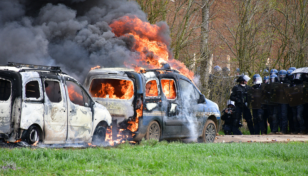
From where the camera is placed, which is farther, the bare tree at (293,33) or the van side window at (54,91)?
the bare tree at (293,33)

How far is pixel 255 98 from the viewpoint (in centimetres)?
1579

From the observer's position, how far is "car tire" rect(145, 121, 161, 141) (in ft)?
32.2

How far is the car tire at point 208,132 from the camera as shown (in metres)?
11.6

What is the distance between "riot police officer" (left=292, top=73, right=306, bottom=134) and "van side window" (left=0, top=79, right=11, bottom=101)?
10.5 metres

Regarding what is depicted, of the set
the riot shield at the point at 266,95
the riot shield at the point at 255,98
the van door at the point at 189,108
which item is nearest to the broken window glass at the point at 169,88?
the van door at the point at 189,108

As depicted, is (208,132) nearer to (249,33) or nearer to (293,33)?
(249,33)

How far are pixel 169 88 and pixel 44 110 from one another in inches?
146

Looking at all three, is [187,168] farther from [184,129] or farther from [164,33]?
[164,33]

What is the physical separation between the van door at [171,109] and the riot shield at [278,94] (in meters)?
5.85

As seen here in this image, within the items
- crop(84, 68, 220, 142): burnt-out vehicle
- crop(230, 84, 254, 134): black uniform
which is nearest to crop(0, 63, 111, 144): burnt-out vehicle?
crop(84, 68, 220, 142): burnt-out vehicle

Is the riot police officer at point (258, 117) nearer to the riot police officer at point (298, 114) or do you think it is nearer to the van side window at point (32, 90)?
the riot police officer at point (298, 114)

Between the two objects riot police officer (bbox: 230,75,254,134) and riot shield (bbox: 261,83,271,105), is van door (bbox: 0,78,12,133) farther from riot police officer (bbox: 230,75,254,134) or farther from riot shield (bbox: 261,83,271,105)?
riot shield (bbox: 261,83,271,105)

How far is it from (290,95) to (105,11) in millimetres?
6965

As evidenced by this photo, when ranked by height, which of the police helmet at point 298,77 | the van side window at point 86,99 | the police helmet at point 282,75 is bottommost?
the van side window at point 86,99
